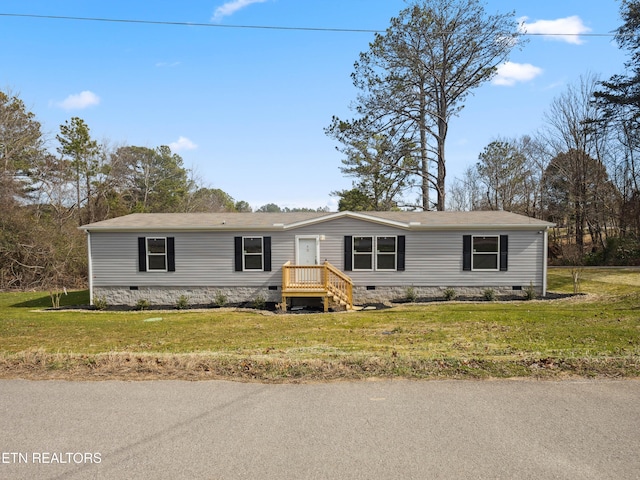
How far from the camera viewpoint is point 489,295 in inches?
585

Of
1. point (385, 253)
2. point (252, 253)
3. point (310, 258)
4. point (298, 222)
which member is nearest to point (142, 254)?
point (252, 253)

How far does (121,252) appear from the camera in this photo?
50.9 ft

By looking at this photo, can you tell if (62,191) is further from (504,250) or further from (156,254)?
(504,250)

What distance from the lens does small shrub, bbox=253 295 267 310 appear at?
14605mm

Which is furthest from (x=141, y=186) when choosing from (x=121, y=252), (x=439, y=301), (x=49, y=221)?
(x=439, y=301)

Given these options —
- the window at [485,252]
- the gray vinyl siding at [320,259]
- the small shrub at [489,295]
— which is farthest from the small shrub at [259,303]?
the small shrub at [489,295]

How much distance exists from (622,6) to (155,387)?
95.0 feet

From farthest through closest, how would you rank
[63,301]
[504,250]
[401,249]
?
[63,301] < [401,249] < [504,250]

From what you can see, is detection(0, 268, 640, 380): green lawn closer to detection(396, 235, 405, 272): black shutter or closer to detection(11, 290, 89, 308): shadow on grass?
detection(396, 235, 405, 272): black shutter

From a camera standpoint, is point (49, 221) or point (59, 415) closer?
point (59, 415)

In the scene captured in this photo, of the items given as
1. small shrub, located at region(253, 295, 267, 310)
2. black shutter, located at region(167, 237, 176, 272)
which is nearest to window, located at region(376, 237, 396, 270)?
small shrub, located at region(253, 295, 267, 310)

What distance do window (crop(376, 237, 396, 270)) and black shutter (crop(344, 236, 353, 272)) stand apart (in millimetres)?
975

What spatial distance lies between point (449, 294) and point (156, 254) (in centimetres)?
1097

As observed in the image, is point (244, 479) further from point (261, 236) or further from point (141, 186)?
point (141, 186)
